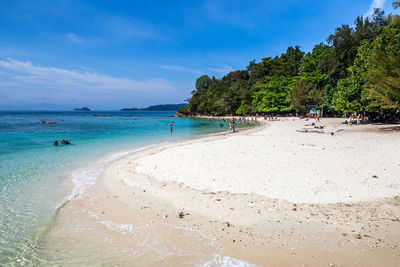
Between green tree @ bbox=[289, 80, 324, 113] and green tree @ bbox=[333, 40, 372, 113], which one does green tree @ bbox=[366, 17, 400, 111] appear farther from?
green tree @ bbox=[289, 80, 324, 113]

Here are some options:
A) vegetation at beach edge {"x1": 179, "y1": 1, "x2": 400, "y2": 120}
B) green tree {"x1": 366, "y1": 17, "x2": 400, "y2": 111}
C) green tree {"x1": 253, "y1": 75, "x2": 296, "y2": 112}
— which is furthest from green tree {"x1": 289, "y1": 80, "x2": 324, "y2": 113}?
green tree {"x1": 366, "y1": 17, "x2": 400, "y2": 111}

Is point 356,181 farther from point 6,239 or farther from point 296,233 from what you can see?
point 6,239

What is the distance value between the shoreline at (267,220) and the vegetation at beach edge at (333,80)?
2097 cm

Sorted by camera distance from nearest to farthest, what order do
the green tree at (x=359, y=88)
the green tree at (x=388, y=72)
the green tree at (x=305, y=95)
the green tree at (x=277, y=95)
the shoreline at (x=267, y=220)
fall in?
the shoreline at (x=267, y=220), the green tree at (x=388, y=72), the green tree at (x=359, y=88), the green tree at (x=305, y=95), the green tree at (x=277, y=95)

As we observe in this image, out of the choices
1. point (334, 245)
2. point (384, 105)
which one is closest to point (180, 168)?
point (334, 245)

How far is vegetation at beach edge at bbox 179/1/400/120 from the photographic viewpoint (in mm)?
20906

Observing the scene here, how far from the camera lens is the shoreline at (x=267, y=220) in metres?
4.32

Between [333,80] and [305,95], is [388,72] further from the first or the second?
[305,95]

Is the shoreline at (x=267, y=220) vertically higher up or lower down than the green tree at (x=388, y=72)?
lower down

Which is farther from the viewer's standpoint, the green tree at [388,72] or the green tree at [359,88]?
the green tree at [359,88]

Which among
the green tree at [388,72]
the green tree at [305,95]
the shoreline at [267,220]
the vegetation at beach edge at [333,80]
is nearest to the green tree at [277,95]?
the vegetation at beach edge at [333,80]

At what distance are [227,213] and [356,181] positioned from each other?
219 inches

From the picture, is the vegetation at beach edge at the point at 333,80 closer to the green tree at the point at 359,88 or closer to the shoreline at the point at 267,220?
the green tree at the point at 359,88

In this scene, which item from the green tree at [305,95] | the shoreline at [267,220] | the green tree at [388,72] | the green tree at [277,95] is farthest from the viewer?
the green tree at [277,95]
